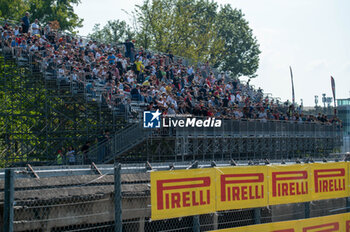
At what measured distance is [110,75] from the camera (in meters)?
26.6

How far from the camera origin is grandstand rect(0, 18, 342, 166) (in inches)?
1005

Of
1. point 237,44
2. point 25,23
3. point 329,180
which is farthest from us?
point 237,44

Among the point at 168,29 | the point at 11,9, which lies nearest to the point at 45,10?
the point at 11,9

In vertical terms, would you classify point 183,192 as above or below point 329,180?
above

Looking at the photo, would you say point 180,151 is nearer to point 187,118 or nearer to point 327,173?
point 187,118

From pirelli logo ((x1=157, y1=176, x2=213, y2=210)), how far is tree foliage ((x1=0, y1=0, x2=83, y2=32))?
152ft

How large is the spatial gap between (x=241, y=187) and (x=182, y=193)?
1370 mm

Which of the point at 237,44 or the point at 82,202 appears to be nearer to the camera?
the point at 82,202

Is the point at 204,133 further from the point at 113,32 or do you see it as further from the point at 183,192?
the point at 113,32

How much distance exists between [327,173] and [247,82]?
110 feet

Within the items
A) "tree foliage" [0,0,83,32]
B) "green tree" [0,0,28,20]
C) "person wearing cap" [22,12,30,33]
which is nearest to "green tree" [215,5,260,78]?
"tree foliage" [0,0,83,32]

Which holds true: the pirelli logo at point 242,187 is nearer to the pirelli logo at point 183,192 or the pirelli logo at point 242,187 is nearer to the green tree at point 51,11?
the pirelli logo at point 183,192

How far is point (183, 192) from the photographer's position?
7.79 meters

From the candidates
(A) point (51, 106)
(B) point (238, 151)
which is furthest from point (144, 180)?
(A) point (51, 106)
